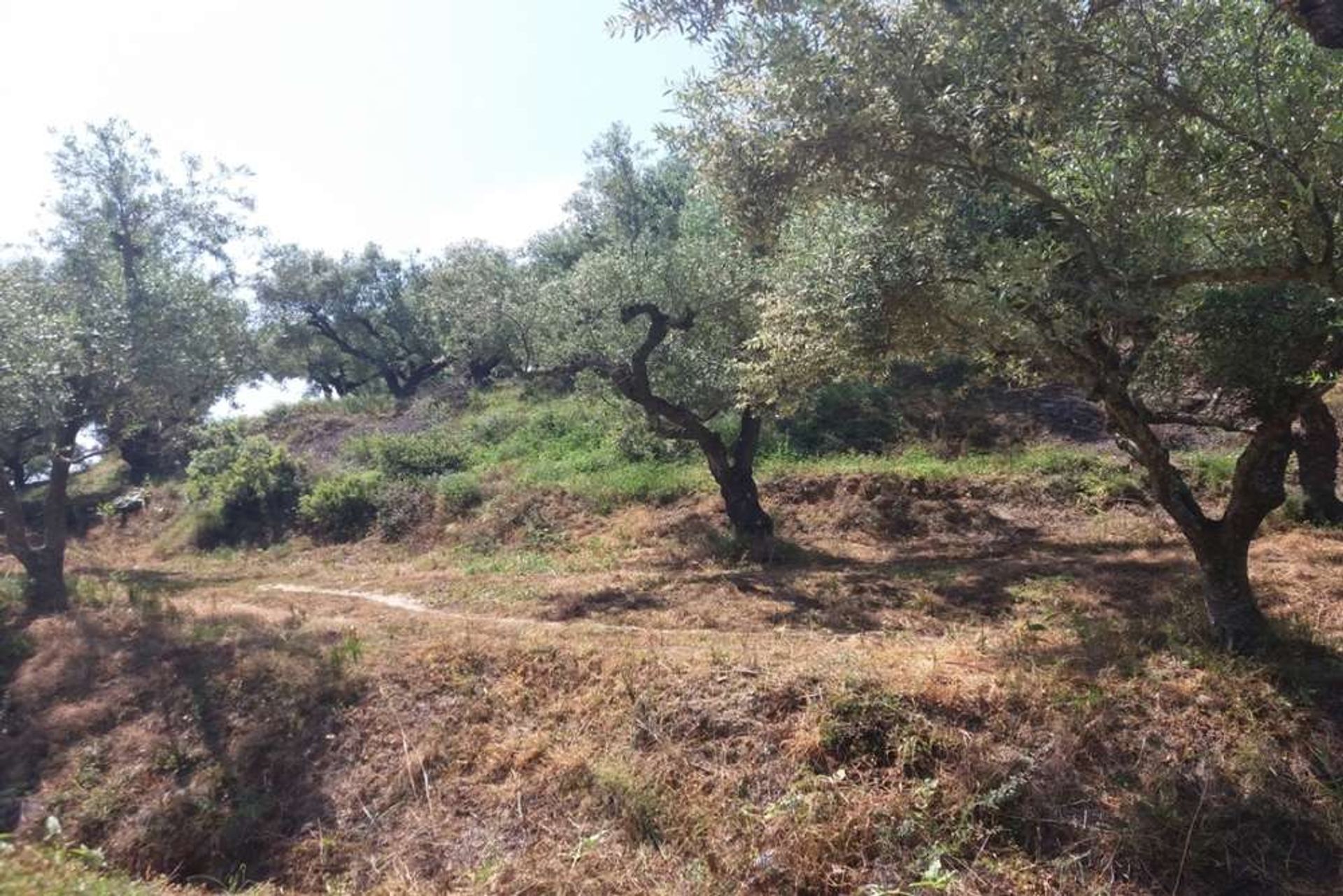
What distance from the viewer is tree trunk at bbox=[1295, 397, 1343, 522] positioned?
1263 cm

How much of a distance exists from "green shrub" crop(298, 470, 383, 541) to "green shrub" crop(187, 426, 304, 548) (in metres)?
1.12

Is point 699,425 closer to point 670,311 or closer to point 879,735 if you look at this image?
point 670,311

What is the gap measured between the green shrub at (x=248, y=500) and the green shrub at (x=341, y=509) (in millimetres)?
1116

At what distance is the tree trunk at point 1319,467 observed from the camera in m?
12.6

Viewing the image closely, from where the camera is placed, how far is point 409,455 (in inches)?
952

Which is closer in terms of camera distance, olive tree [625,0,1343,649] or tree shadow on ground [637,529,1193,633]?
olive tree [625,0,1343,649]

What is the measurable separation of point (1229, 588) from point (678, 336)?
10.7 metres

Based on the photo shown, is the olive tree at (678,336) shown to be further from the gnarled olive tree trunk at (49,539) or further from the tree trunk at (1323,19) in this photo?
the tree trunk at (1323,19)

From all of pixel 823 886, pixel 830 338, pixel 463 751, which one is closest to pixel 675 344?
pixel 830 338

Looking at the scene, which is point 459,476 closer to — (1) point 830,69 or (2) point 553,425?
(2) point 553,425

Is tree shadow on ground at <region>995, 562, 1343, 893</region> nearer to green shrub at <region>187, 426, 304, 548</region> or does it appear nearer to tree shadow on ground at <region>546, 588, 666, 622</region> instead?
tree shadow on ground at <region>546, 588, 666, 622</region>

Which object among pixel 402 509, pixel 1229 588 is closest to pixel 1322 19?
pixel 1229 588

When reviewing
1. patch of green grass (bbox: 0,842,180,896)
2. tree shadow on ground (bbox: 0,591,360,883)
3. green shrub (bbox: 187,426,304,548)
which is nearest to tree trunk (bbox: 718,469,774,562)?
tree shadow on ground (bbox: 0,591,360,883)

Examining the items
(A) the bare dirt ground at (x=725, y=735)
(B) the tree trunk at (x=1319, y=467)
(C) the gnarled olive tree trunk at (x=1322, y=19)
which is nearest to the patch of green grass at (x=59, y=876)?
(A) the bare dirt ground at (x=725, y=735)
